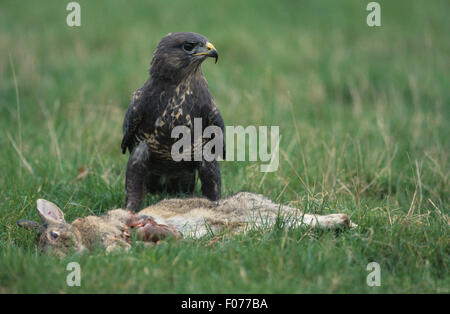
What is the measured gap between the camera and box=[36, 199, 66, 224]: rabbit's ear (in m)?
4.16

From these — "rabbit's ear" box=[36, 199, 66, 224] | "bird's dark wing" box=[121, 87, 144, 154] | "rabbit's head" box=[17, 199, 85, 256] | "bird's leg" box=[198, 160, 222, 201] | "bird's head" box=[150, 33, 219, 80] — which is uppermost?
"bird's head" box=[150, 33, 219, 80]

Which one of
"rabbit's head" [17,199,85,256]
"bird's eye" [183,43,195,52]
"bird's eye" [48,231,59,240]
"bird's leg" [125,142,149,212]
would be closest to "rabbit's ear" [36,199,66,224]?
"rabbit's head" [17,199,85,256]

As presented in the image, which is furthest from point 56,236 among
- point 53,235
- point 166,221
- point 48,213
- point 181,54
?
point 181,54

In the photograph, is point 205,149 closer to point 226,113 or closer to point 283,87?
point 226,113

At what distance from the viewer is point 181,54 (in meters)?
4.73

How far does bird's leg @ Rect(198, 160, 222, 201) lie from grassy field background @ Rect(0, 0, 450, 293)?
0.35 metres

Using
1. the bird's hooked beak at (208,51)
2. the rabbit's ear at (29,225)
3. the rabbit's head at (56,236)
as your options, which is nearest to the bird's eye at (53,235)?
the rabbit's head at (56,236)

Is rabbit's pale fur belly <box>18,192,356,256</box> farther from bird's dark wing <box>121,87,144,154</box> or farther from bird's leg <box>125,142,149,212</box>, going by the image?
bird's dark wing <box>121,87,144,154</box>

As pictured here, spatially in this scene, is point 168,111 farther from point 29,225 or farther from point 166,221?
point 29,225

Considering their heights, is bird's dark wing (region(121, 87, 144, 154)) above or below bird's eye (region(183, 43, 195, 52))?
below

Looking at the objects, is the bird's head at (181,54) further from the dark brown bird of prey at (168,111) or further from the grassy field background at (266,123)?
the grassy field background at (266,123)

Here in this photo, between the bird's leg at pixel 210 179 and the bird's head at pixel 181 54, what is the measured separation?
0.84m

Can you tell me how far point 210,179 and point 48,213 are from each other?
1.47 m
